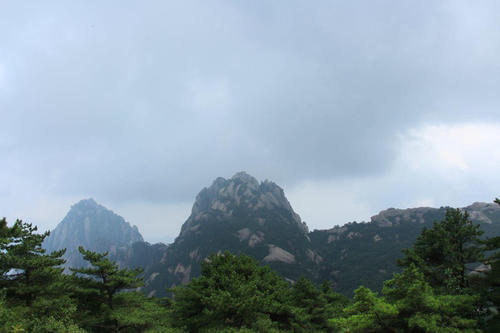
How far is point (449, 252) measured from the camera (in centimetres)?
1845

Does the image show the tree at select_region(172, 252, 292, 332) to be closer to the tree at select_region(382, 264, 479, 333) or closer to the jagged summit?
the tree at select_region(382, 264, 479, 333)

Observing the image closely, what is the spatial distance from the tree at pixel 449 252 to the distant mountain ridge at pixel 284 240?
74.0 m

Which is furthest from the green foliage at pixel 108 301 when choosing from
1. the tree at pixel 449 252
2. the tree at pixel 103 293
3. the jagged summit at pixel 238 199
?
the jagged summit at pixel 238 199

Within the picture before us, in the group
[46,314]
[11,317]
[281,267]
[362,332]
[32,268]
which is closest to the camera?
[362,332]

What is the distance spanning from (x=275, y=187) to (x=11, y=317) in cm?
16785

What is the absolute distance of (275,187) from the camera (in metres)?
178

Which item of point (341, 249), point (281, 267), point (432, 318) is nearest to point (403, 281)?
point (432, 318)

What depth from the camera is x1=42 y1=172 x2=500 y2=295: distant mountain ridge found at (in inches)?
3971

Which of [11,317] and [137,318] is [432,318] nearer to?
[137,318]

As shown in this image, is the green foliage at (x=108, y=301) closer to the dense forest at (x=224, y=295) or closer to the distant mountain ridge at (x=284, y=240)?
the dense forest at (x=224, y=295)

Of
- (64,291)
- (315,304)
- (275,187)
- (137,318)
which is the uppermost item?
(275,187)

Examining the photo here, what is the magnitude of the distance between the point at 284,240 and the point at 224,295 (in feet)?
391

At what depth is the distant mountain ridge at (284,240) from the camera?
100875 millimetres

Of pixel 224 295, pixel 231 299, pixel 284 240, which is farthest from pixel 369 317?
pixel 284 240
